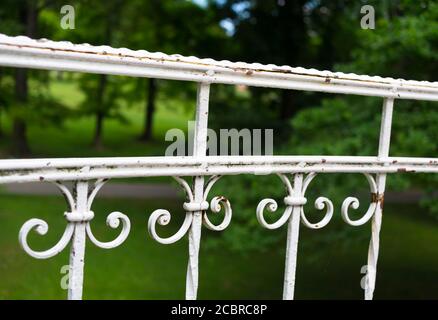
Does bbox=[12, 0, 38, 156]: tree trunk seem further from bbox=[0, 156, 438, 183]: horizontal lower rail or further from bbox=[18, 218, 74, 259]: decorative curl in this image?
bbox=[18, 218, 74, 259]: decorative curl

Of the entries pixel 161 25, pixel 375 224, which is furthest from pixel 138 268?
pixel 161 25

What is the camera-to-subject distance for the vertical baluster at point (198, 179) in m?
1.86

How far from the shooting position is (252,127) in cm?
1096

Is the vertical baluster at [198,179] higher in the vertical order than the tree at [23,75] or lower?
lower

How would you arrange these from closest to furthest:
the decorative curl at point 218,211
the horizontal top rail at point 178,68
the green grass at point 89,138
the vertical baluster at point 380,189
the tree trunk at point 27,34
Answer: the horizontal top rail at point 178,68 → the decorative curl at point 218,211 → the vertical baluster at point 380,189 → the tree trunk at point 27,34 → the green grass at point 89,138

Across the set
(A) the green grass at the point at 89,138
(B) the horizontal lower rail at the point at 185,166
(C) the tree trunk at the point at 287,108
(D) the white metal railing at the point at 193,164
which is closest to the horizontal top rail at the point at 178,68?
(D) the white metal railing at the point at 193,164

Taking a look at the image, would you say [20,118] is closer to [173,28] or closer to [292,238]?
[173,28]

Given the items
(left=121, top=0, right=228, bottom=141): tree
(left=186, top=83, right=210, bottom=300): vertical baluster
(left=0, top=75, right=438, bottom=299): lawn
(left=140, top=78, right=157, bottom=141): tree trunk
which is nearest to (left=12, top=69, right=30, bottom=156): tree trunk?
(left=0, top=75, right=438, bottom=299): lawn

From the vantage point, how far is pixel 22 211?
12.1 metres

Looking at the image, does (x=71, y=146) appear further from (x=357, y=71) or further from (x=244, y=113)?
(x=357, y=71)

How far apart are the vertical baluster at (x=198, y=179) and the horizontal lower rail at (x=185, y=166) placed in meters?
0.04

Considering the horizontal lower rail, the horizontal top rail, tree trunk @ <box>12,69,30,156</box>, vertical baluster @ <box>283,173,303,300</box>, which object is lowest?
vertical baluster @ <box>283,173,303,300</box>

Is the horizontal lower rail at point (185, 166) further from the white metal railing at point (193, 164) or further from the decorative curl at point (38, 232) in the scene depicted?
the decorative curl at point (38, 232)

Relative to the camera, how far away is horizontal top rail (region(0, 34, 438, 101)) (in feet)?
5.00
